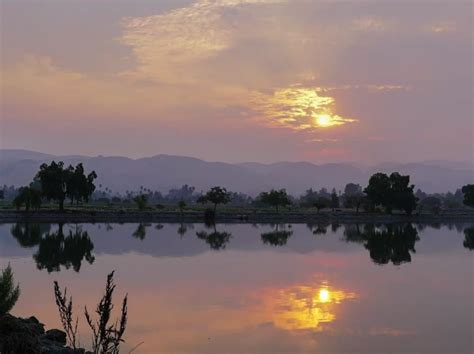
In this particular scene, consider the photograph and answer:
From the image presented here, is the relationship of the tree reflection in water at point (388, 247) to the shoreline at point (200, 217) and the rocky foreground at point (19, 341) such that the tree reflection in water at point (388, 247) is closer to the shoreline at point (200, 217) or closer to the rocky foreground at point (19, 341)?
the rocky foreground at point (19, 341)

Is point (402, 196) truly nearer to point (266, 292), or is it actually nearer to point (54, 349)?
point (266, 292)

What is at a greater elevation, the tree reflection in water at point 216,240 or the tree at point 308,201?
the tree at point 308,201

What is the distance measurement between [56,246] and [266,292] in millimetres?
22491

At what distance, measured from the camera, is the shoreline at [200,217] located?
6988cm

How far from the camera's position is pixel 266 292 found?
2242 cm

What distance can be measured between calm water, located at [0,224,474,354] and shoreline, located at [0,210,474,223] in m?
28.6

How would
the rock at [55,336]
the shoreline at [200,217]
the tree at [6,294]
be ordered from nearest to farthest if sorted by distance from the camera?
the tree at [6,294]
the rock at [55,336]
the shoreline at [200,217]

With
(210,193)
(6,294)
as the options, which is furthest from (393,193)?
(6,294)

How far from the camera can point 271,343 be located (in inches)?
587

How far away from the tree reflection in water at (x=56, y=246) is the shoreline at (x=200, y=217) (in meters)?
14.6

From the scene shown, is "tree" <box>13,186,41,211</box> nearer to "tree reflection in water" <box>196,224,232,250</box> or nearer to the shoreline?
the shoreline

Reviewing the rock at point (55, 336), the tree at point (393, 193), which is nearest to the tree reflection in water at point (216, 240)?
the rock at point (55, 336)

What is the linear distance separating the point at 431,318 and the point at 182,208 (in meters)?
72.3

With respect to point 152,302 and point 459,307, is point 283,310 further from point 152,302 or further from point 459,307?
point 459,307
